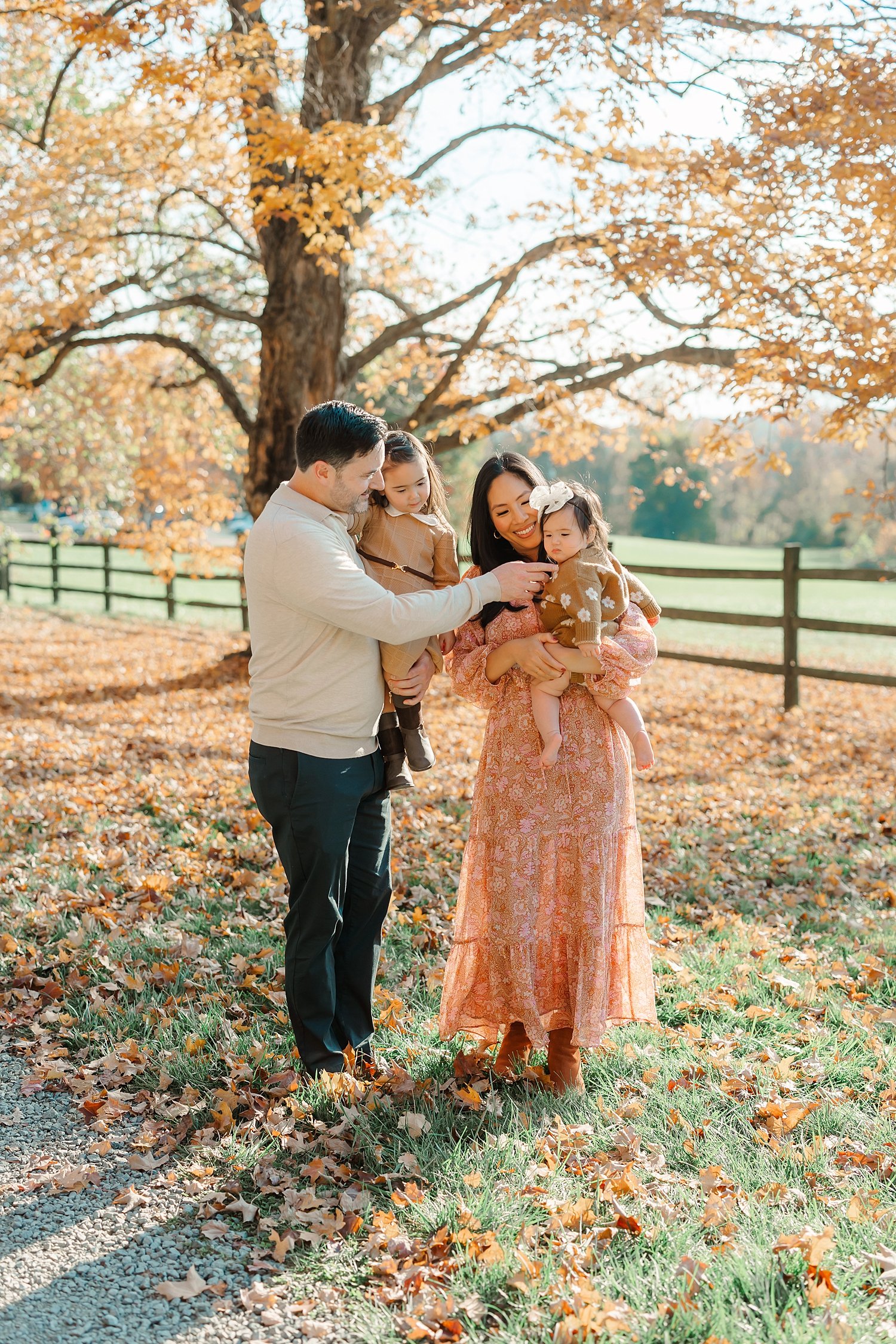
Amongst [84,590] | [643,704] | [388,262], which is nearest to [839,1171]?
[643,704]

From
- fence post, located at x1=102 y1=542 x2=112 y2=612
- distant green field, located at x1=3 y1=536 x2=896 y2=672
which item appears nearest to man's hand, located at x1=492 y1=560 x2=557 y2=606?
distant green field, located at x1=3 y1=536 x2=896 y2=672

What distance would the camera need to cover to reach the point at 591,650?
3.04 meters

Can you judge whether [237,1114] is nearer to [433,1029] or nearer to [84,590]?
[433,1029]

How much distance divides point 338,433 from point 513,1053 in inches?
78.8

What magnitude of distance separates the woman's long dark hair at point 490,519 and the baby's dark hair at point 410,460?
0.13 metres

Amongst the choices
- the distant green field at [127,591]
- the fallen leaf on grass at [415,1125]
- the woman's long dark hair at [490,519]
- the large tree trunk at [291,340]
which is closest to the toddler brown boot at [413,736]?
the woman's long dark hair at [490,519]

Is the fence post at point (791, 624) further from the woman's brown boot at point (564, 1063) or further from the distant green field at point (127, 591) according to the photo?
the distant green field at point (127, 591)

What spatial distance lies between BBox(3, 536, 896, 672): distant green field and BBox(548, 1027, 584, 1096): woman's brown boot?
1077 cm

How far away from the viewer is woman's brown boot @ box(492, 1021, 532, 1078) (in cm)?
341

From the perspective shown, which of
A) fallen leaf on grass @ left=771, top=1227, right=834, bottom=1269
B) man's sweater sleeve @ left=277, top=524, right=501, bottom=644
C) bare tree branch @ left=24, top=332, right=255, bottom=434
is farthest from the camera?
bare tree branch @ left=24, top=332, right=255, bottom=434

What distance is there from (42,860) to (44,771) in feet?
7.08

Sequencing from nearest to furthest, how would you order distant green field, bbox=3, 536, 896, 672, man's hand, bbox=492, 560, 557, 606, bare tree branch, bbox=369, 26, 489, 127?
man's hand, bbox=492, 560, 557, 606 → bare tree branch, bbox=369, 26, 489, 127 → distant green field, bbox=3, 536, 896, 672

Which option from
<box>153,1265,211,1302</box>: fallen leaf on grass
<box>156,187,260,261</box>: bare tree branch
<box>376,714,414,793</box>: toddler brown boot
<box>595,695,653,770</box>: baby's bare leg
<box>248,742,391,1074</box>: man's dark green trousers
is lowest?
<box>153,1265,211,1302</box>: fallen leaf on grass

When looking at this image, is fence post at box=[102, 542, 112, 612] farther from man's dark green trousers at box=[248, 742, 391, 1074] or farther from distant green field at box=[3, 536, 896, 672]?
man's dark green trousers at box=[248, 742, 391, 1074]
